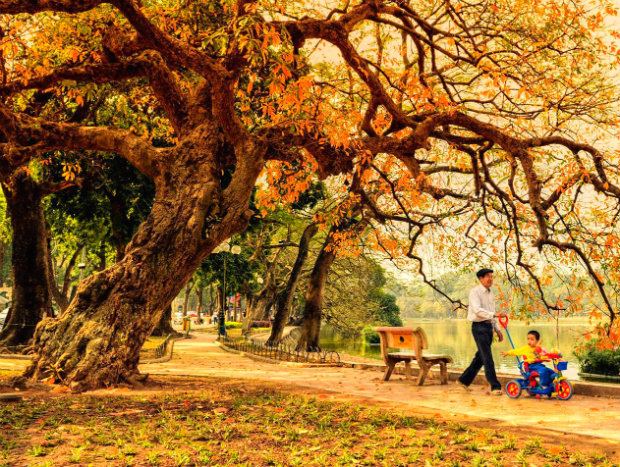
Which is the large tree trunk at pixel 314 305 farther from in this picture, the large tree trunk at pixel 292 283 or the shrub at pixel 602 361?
the shrub at pixel 602 361

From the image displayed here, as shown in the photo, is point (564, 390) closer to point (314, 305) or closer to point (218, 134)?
point (218, 134)

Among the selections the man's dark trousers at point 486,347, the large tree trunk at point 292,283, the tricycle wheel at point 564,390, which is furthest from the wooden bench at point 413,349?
the large tree trunk at point 292,283

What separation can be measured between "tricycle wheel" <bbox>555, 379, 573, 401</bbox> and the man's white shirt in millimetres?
1226

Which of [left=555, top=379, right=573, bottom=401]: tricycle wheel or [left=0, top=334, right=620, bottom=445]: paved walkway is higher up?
[left=555, top=379, right=573, bottom=401]: tricycle wheel

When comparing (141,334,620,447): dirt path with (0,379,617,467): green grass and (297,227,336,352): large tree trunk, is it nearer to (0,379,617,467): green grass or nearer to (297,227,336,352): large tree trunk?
(0,379,617,467): green grass

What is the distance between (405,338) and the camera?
9.54m

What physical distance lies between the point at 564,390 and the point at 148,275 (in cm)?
682

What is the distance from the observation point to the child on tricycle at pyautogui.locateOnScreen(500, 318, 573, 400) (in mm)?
7691

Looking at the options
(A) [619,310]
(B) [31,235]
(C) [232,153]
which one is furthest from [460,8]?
(B) [31,235]

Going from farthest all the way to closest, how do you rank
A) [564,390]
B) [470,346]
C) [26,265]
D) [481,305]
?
[470,346] < [26,265] < [481,305] < [564,390]

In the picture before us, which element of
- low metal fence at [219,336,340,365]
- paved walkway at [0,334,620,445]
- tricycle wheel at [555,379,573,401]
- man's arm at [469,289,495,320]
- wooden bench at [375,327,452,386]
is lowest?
low metal fence at [219,336,340,365]

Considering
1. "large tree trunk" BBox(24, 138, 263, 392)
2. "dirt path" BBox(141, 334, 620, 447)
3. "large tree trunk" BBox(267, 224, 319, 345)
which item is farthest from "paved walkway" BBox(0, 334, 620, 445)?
"large tree trunk" BBox(267, 224, 319, 345)

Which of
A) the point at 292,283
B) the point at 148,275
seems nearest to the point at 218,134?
the point at 148,275

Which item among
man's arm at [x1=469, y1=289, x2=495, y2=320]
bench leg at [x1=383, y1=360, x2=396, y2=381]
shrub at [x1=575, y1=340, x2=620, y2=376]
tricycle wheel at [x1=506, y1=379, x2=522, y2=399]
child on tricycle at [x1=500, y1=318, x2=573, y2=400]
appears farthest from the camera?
shrub at [x1=575, y1=340, x2=620, y2=376]
